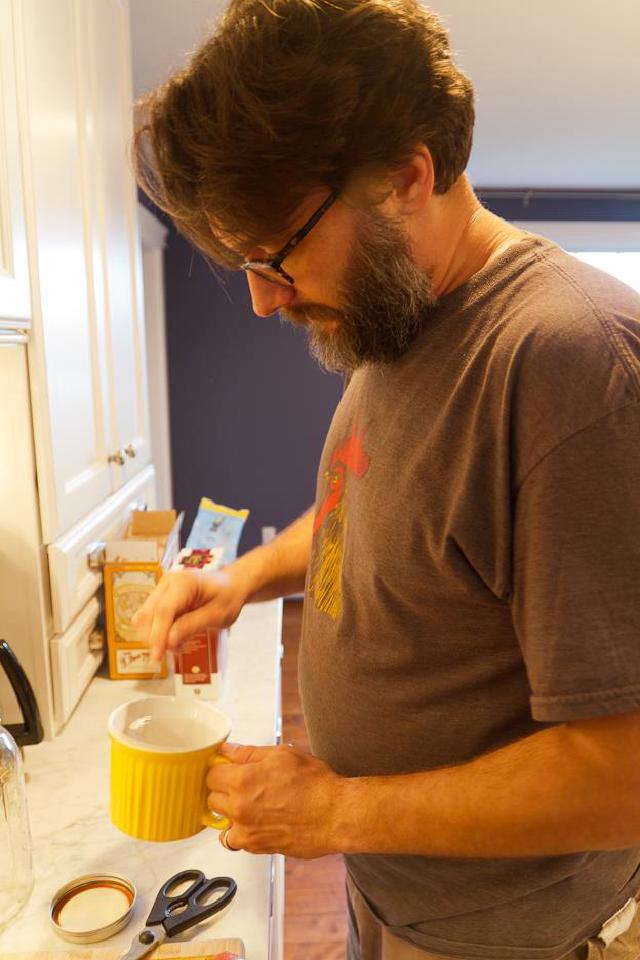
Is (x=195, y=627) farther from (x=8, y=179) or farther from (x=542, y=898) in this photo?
(x=8, y=179)

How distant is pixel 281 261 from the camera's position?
2.42 feet

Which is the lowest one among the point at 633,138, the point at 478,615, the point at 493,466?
the point at 478,615

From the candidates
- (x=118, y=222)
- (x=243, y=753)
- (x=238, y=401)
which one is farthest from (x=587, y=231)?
(x=243, y=753)

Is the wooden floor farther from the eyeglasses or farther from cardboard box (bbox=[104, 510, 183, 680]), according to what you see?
the eyeglasses

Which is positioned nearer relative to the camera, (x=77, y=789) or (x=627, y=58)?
(x=77, y=789)

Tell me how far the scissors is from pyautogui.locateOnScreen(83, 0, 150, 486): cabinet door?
868mm

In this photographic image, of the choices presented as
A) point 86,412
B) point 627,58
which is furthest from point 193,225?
point 627,58

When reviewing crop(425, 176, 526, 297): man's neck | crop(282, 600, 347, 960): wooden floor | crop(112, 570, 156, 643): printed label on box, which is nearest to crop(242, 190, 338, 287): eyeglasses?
crop(425, 176, 526, 297): man's neck

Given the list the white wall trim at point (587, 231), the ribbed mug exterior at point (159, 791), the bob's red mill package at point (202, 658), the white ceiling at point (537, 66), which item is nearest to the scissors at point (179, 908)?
the ribbed mug exterior at point (159, 791)

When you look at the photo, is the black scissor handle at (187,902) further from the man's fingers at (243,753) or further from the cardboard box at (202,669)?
the cardboard box at (202,669)

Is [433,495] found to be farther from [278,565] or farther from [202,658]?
[202,658]

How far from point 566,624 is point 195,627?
523mm

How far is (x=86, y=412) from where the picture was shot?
138 centimetres

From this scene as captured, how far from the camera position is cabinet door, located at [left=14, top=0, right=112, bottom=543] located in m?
1.10
